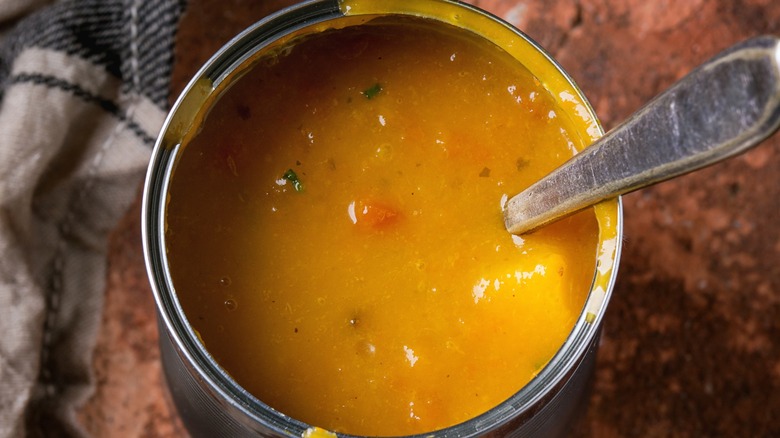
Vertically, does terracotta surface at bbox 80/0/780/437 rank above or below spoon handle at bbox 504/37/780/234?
below

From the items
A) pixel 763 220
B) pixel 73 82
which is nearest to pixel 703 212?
pixel 763 220

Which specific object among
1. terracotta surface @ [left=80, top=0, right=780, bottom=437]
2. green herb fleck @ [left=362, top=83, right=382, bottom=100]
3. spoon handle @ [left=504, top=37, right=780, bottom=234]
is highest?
spoon handle @ [left=504, top=37, right=780, bottom=234]

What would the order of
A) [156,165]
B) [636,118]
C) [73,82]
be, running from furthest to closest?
1. [73,82]
2. [156,165]
3. [636,118]

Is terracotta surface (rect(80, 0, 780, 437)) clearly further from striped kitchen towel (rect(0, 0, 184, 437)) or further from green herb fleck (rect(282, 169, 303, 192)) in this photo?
green herb fleck (rect(282, 169, 303, 192))

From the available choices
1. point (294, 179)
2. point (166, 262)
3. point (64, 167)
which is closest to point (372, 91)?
point (294, 179)

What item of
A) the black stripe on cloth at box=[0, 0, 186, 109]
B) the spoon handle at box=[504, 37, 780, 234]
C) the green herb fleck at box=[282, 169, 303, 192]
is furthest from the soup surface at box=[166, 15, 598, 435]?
the black stripe on cloth at box=[0, 0, 186, 109]

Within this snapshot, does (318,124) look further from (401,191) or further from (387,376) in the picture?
(387,376)

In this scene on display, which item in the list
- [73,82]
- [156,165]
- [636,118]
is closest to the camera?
[636,118]
